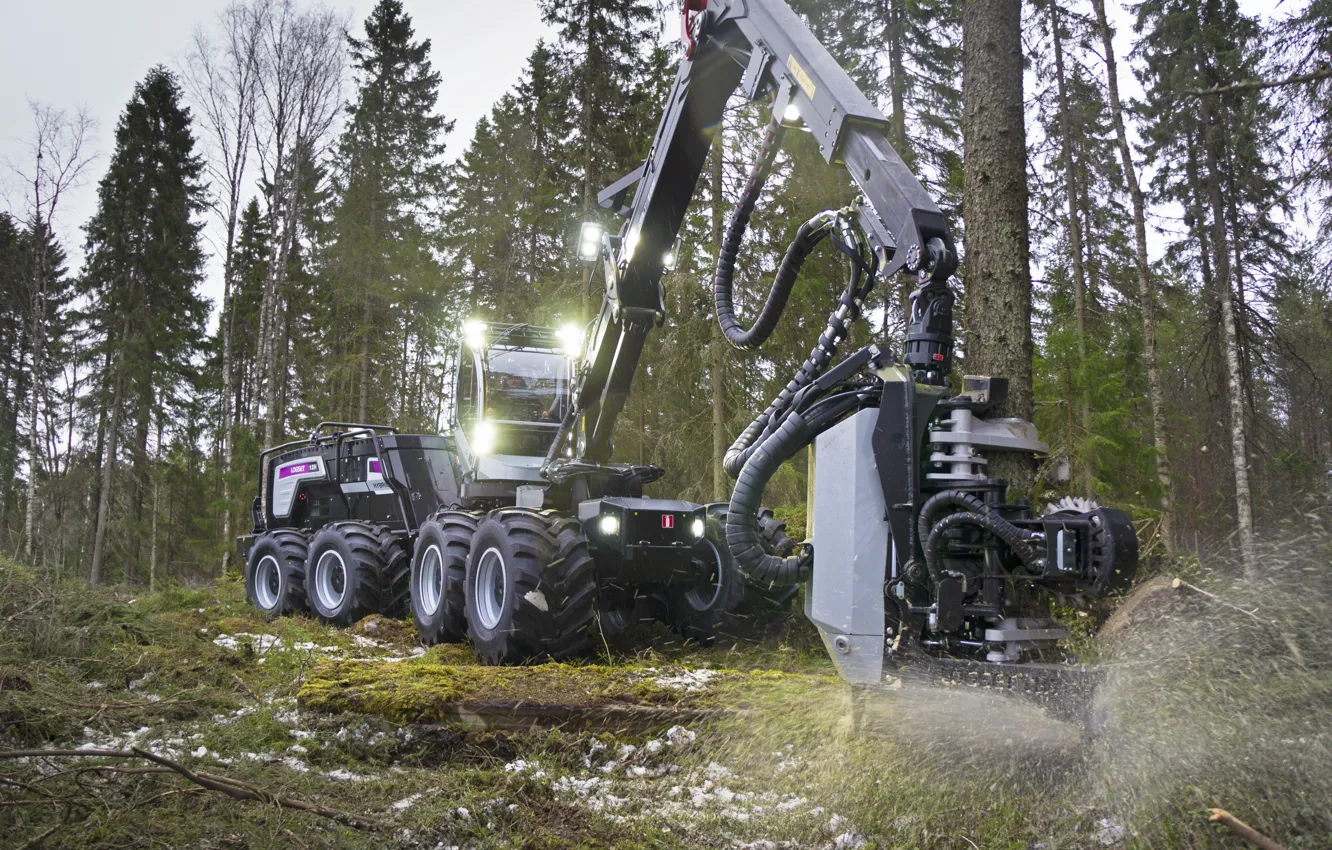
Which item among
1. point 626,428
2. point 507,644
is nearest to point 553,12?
point 626,428

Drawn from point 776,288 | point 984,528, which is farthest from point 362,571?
point 984,528

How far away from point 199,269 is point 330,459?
59.9 feet

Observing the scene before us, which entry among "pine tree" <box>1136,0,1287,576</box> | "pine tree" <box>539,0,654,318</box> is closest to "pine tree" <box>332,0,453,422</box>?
"pine tree" <box>539,0,654,318</box>

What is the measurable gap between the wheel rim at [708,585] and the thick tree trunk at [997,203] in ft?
8.72

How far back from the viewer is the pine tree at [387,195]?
2312cm

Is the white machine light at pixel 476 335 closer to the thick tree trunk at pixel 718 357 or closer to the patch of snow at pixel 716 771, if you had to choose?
the patch of snow at pixel 716 771

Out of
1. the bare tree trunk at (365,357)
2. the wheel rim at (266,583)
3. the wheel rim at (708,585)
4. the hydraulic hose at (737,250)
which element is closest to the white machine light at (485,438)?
the wheel rim at (708,585)

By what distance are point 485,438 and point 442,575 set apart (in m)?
1.58

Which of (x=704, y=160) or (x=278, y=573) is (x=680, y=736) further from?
(x=278, y=573)

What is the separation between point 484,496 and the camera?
27.0 ft

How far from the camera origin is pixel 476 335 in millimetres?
9070

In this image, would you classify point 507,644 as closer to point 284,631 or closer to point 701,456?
point 284,631

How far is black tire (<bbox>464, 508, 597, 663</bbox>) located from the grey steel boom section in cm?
132

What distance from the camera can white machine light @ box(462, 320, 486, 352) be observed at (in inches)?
354
